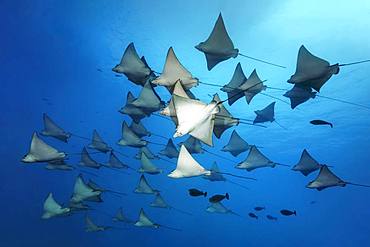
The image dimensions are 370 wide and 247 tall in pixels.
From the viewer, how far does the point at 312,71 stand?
17.9 feet

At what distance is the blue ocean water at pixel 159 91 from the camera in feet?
35.1

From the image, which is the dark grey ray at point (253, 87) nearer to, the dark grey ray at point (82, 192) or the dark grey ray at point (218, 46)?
the dark grey ray at point (218, 46)

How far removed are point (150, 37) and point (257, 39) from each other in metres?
3.97

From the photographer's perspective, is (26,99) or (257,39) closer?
(257,39)

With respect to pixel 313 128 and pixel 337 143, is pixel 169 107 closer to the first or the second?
pixel 313 128

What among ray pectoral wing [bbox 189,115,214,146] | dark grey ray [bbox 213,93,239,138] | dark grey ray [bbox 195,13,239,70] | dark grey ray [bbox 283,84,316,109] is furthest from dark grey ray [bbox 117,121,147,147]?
dark grey ray [bbox 283,84,316,109]

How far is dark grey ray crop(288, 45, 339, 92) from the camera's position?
17.6 feet

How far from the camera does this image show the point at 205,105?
4797 mm

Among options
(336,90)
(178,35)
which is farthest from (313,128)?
(178,35)

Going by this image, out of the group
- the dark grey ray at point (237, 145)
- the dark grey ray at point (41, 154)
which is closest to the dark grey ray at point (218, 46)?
the dark grey ray at point (237, 145)

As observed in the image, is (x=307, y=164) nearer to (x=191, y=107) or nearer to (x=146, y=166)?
(x=146, y=166)

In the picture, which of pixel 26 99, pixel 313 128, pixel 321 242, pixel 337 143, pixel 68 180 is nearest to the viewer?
pixel 26 99

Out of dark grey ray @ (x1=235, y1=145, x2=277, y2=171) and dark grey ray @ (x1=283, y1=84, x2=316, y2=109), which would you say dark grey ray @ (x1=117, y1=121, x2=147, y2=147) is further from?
dark grey ray @ (x1=283, y1=84, x2=316, y2=109)

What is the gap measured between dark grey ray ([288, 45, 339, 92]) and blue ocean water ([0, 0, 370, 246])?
490cm
